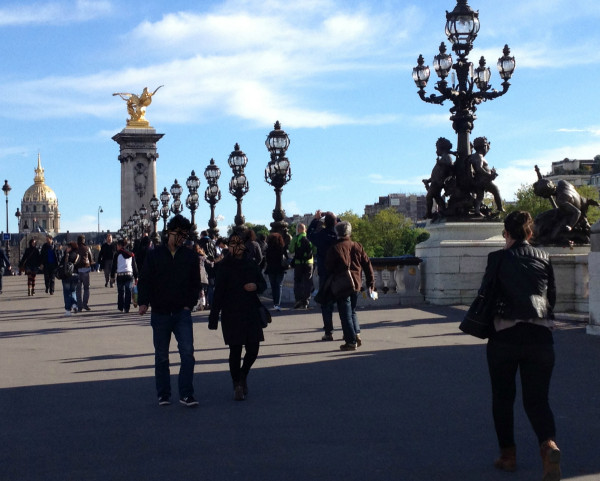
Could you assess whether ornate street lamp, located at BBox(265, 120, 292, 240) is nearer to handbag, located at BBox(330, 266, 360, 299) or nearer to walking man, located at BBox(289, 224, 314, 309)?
walking man, located at BBox(289, 224, 314, 309)

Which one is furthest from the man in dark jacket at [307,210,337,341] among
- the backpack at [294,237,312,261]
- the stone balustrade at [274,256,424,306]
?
the stone balustrade at [274,256,424,306]

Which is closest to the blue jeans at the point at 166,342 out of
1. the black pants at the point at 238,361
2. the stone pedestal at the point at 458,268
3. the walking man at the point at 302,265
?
the black pants at the point at 238,361

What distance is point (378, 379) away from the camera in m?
10.9

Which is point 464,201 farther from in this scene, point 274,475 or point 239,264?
point 274,475

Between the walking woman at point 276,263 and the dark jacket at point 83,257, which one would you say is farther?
the dark jacket at point 83,257

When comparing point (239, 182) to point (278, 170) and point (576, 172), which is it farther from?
point (576, 172)

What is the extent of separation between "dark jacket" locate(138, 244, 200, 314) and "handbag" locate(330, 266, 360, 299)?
4.13 metres

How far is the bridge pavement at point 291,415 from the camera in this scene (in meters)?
6.89

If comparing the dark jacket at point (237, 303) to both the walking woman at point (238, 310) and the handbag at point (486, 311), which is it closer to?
the walking woman at point (238, 310)

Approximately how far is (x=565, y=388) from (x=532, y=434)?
2.33m

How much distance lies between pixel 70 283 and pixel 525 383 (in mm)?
17782

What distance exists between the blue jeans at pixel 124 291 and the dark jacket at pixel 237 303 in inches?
536

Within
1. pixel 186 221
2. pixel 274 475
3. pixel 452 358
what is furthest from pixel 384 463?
pixel 452 358

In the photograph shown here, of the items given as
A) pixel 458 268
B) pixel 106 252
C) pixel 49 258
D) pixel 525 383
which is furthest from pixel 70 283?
pixel 525 383
